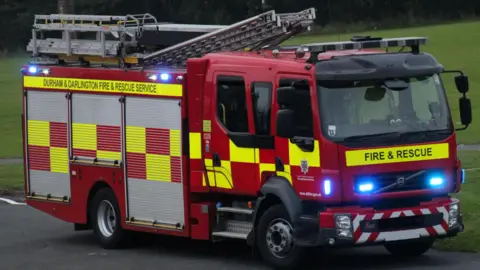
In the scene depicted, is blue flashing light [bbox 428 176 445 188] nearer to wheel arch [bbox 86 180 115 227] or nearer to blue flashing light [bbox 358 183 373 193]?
blue flashing light [bbox 358 183 373 193]

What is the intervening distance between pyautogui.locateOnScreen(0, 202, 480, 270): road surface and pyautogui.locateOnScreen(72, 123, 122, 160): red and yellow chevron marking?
123 centimetres

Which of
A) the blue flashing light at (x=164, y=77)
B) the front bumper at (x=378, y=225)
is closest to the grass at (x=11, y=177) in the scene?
the blue flashing light at (x=164, y=77)

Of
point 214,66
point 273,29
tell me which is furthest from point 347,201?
point 273,29

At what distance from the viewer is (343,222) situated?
11633mm

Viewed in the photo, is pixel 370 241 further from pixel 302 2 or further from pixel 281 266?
pixel 302 2

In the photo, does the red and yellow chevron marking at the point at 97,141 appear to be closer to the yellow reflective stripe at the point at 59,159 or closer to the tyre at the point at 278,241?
the yellow reflective stripe at the point at 59,159

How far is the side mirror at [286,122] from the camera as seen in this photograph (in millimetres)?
11789

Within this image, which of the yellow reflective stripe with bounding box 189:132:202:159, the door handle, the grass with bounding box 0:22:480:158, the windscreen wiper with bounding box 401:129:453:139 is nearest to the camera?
the windscreen wiper with bounding box 401:129:453:139

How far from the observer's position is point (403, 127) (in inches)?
474

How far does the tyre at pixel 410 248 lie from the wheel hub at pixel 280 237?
1299mm

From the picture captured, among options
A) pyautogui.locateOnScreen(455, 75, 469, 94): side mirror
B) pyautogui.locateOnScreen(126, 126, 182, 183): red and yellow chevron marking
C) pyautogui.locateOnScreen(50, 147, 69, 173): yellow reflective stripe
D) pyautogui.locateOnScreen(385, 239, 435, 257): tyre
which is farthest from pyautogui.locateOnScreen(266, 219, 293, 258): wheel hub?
pyautogui.locateOnScreen(50, 147, 69, 173): yellow reflective stripe

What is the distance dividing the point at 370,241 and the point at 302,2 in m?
62.4

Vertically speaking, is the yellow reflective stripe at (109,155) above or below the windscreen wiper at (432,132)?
below

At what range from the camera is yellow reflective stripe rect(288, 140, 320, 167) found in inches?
461
